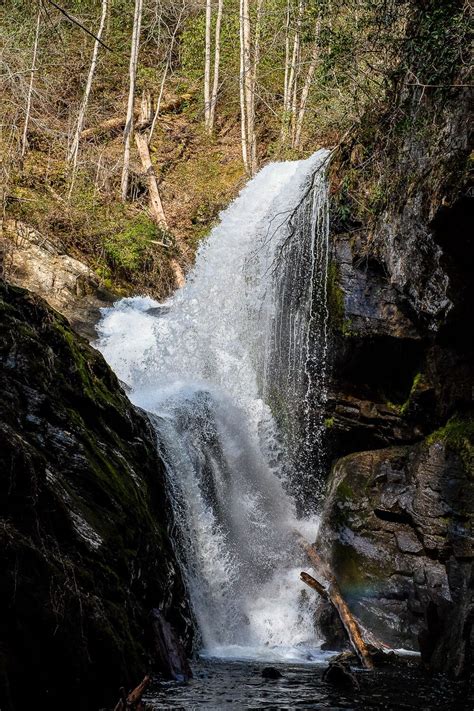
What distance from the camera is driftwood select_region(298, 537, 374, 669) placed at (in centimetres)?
706

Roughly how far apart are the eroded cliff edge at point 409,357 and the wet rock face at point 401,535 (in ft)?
0.06

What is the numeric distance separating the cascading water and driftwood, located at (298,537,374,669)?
0.75 feet

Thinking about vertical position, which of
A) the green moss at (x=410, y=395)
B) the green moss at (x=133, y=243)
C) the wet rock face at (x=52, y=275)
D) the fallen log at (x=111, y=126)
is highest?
the fallen log at (x=111, y=126)

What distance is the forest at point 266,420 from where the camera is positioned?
4773mm

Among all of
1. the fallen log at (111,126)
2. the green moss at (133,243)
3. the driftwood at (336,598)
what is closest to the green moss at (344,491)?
the driftwood at (336,598)

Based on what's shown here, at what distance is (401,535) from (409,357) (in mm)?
2445

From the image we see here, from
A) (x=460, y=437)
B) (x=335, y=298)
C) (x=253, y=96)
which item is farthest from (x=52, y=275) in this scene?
(x=253, y=96)

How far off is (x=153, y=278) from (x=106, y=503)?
37.8 ft

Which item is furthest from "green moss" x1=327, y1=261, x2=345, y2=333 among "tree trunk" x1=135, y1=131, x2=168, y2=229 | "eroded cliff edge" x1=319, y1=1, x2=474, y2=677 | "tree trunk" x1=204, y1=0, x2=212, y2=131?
"tree trunk" x1=204, y1=0, x2=212, y2=131

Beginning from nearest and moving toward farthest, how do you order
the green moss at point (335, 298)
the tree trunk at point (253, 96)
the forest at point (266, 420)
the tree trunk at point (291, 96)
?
1. the forest at point (266, 420)
2. the green moss at point (335, 298)
3. the tree trunk at point (291, 96)
4. the tree trunk at point (253, 96)

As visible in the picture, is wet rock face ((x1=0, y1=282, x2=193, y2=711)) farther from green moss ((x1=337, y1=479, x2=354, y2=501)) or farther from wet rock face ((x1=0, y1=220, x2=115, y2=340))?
wet rock face ((x1=0, y1=220, x2=115, y2=340))

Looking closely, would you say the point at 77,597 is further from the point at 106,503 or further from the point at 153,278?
the point at 153,278

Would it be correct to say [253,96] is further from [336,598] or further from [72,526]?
[72,526]

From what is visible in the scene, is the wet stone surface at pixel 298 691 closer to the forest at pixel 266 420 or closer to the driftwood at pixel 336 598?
the forest at pixel 266 420
